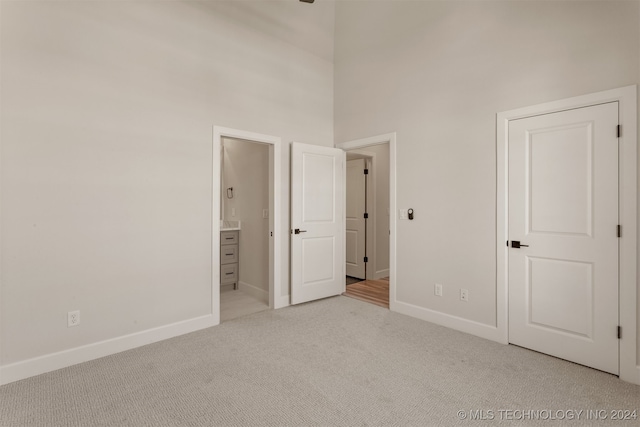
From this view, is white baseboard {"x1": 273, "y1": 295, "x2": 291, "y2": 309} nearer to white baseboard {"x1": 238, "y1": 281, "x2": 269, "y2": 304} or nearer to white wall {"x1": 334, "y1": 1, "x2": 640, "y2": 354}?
white baseboard {"x1": 238, "y1": 281, "x2": 269, "y2": 304}

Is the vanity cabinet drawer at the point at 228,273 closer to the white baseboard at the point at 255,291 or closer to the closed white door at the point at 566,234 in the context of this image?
the white baseboard at the point at 255,291

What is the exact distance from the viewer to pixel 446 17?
130 inches

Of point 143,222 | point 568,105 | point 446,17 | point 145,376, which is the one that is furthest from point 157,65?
point 568,105

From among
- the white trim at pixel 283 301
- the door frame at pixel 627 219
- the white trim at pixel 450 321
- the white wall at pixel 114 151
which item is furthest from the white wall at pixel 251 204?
the door frame at pixel 627 219

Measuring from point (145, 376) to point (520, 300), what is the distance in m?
3.15

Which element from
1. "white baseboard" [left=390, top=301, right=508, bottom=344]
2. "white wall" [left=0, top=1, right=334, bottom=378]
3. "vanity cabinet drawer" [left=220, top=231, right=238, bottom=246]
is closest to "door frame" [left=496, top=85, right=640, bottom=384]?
"white baseboard" [left=390, top=301, right=508, bottom=344]

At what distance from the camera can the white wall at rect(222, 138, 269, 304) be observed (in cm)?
435

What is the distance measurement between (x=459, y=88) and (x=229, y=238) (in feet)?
11.8

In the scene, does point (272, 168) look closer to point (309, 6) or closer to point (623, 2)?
point (309, 6)

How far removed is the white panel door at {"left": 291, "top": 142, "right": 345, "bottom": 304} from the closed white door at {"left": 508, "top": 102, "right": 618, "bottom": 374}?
2167 mm

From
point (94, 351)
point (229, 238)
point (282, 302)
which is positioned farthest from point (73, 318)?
point (229, 238)

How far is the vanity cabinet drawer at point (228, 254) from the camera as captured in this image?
4719 millimetres

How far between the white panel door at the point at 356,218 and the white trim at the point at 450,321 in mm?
1882

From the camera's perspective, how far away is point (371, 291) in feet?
15.6
